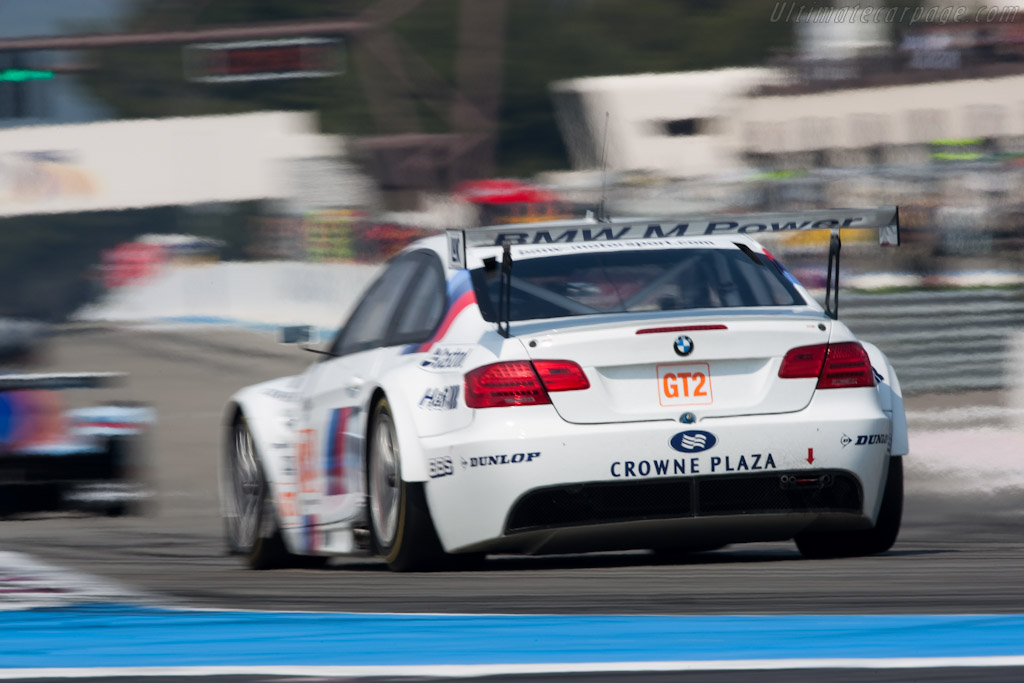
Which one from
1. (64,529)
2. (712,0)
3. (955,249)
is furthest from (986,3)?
(64,529)

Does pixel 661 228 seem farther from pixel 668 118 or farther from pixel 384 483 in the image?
pixel 668 118

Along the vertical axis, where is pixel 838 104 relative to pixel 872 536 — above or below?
above

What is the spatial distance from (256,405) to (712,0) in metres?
80.6

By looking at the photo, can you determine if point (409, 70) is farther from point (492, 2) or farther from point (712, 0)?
point (712, 0)

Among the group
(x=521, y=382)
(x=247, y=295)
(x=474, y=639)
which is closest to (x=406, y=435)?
(x=521, y=382)

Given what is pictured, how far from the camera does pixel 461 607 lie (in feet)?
17.4

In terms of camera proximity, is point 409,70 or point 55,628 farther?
point 409,70

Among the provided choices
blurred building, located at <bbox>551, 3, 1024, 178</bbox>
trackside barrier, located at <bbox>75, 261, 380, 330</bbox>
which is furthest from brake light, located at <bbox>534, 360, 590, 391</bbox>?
blurred building, located at <bbox>551, 3, 1024, 178</bbox>

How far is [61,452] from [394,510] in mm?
7365

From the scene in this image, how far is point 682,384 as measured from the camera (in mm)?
6516

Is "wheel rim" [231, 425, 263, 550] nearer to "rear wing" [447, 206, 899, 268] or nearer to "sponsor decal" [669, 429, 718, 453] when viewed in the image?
"rear wing" [447, 206, 899, 268]

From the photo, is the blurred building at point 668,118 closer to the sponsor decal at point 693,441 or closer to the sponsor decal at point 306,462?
the sponsor decal at point 306,462

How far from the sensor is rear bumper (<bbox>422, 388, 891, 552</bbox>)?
643cm

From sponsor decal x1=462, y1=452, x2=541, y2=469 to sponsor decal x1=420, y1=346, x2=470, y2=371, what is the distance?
0.33m
